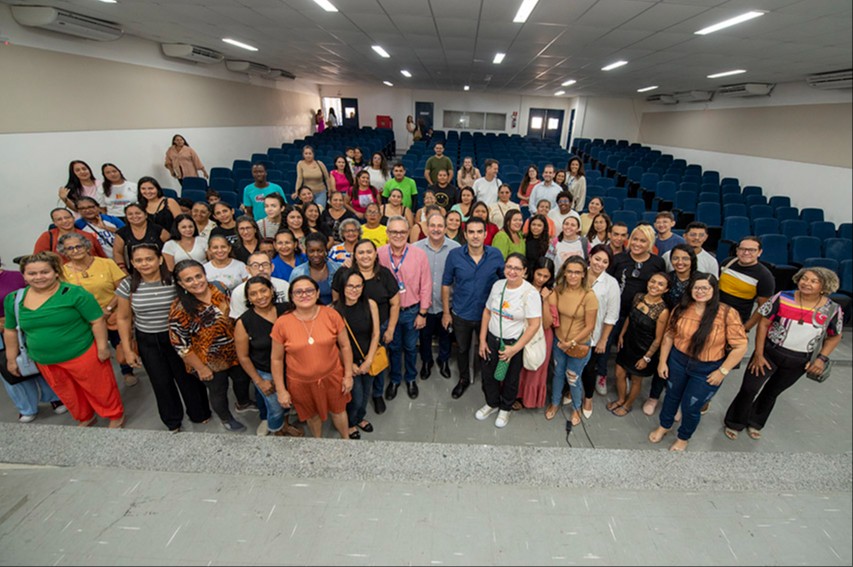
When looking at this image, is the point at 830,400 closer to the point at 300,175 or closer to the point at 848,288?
the point at 848,288

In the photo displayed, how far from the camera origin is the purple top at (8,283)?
2.28 meters

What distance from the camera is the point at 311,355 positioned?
198cm

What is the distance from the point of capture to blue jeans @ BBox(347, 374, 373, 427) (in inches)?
94.1

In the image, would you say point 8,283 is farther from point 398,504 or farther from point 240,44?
point 240,44

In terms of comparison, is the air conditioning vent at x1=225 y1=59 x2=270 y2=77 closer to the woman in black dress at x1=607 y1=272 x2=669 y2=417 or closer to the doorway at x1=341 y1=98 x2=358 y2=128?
the doorway at x1=341 y1=98 x2=358 y2=128

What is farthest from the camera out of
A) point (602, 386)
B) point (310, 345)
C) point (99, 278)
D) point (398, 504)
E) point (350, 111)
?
point (350, 111)

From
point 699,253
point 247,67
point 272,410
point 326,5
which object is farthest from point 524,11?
point 247,67

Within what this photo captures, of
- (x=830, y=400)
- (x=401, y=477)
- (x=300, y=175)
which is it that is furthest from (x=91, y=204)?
(x=830, y=400)

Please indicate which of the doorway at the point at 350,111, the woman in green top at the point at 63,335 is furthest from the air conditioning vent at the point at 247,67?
the woman in green top at the point at 63,335

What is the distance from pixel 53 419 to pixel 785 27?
7581 mm

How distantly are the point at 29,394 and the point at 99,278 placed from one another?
1.00 meters

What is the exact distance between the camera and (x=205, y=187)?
616cm

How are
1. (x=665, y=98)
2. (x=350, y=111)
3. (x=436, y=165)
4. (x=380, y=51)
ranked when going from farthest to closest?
(x=350, y=111)
(x=665, y=98)
(x=380, y=51)
(x=436, y=165)

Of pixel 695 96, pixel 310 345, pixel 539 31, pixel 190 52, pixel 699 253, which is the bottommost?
pixel 310 345
